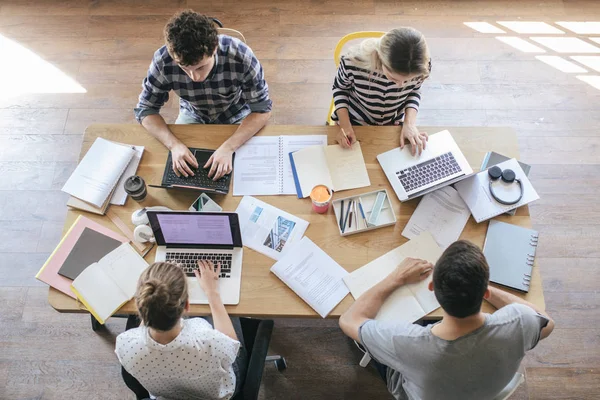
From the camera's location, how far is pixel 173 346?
4.83 feet

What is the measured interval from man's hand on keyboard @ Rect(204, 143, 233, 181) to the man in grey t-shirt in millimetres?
832

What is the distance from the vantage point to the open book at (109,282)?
5.53ft

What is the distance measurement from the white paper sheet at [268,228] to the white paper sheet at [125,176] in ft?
1.52

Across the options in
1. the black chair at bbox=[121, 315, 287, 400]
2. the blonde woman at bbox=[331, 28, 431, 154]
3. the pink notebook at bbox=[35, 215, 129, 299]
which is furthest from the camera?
the blonde woman at bbox=[331, 28, 431, 154]

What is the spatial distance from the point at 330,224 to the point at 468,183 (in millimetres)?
569

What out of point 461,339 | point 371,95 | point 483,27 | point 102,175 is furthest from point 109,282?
point 483,27

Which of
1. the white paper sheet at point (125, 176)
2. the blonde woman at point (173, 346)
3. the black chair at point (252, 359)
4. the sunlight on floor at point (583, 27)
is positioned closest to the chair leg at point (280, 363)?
the black chair at point (252, 359)

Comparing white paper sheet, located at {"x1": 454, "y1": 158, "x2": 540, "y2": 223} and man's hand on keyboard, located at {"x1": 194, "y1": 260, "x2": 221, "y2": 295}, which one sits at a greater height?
white paper sheet, located at {"x1": 454, "y1": 158, "x2": 540, "y2": 223}

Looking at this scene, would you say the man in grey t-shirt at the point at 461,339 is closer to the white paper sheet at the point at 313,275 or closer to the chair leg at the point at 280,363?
the white paper sheet at the point at 313,275

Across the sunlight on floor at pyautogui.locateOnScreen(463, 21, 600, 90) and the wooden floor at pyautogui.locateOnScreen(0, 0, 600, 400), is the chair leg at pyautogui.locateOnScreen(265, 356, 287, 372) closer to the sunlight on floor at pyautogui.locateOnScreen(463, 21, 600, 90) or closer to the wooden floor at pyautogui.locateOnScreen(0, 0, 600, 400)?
the wooden floor at pyautogui.locateOnScreen(0, 0, 600, 400)

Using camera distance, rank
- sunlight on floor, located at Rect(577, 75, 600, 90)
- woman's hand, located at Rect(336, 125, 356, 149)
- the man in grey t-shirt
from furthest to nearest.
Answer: sunlight on floor, located at Rect(577, 75, 600, 90) < woman's hand, located at Rect(336, 125, 356, 149) < the man in grey t-shirt

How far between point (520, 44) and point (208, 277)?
277 centimetres

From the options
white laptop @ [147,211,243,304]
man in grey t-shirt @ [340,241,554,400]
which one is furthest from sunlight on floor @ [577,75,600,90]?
white laptop @ [147,211,243,304]

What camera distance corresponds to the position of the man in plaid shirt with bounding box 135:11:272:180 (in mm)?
1769
